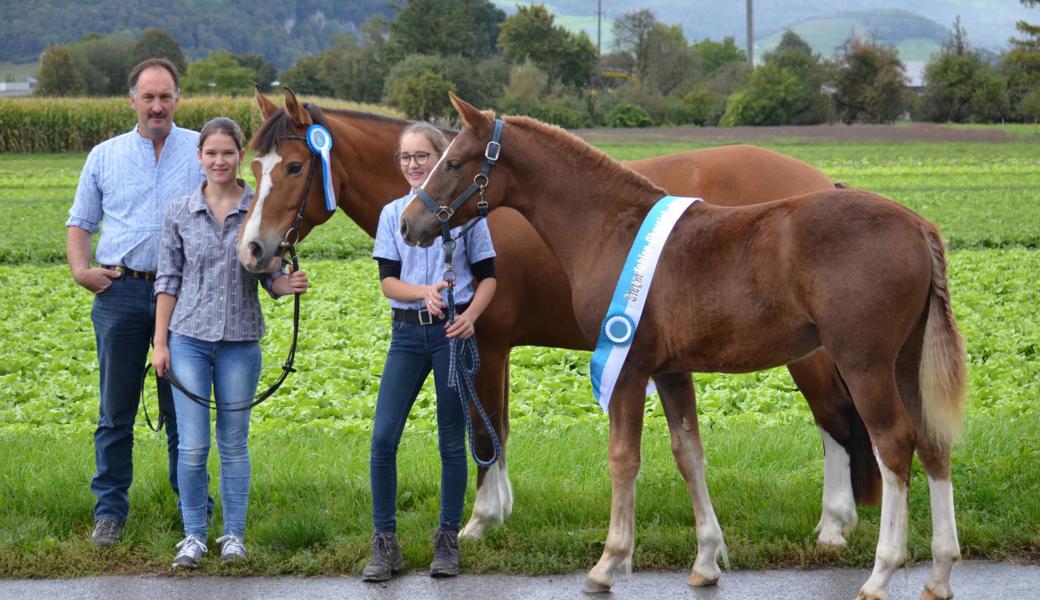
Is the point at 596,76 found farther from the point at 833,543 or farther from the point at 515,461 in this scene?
the point at 833,543

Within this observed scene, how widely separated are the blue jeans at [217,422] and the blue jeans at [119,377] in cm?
46

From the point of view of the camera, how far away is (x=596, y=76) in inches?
3777

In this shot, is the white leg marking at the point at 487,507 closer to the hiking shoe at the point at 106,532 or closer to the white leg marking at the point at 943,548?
the hiking shoe at the point at 106,532

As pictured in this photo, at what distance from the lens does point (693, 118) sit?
242ft

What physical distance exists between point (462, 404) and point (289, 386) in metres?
4.87

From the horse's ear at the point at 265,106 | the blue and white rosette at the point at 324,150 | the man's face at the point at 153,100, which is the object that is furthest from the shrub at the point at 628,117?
the man's face at the point at 153,100

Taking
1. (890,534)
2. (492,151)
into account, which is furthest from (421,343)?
(890,534)

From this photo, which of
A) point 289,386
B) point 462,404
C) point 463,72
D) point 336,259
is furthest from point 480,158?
point 463,72

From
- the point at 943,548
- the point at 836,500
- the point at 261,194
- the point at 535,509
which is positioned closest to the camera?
the point at 943,548

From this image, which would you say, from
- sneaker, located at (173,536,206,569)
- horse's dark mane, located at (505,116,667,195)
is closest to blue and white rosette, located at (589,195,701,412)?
horse's dark mane, located at (505,116,667,195)

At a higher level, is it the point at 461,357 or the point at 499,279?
the point at 499,279

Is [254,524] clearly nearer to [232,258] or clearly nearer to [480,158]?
[232,258]

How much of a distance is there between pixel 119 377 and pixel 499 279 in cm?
202

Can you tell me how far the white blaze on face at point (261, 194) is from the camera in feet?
17.1
